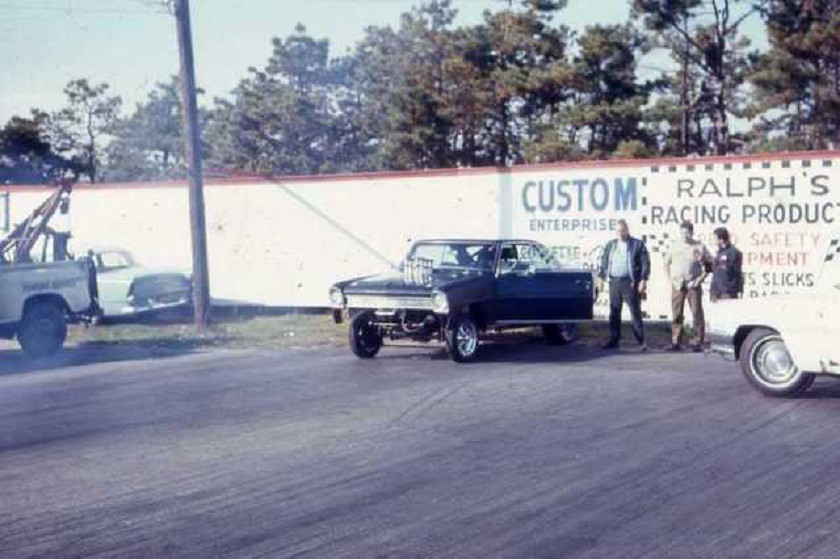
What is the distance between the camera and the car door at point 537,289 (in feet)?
54.1

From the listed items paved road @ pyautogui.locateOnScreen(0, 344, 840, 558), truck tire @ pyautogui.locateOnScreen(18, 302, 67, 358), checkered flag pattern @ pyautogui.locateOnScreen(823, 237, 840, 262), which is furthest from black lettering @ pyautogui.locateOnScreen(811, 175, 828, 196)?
truck tire @ pyautogui.locateOnScreen(18, 302, 67, 358)

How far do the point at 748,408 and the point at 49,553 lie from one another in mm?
6893

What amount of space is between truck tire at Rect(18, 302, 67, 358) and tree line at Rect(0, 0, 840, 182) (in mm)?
19707

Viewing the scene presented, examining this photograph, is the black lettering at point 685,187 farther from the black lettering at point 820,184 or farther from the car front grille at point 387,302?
the car front grille at point 387,302

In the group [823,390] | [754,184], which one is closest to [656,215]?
[754,184]

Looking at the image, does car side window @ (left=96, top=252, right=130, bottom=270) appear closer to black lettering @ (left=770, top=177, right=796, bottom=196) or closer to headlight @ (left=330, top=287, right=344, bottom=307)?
headlight @ (left=330, top=287, right=344, bottom=307)

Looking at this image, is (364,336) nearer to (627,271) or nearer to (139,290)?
(627,271)

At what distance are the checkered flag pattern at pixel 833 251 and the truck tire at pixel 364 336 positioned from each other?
5726 mm

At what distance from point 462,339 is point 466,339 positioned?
100 mm

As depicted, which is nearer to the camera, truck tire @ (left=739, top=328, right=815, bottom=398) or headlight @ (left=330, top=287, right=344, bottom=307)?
truck tire @ (left=739, top=328, right=815, bottom=398)

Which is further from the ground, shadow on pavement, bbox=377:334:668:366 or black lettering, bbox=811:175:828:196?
black lettering, bbox=811:175:828:196

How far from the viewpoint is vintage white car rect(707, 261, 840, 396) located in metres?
11.8

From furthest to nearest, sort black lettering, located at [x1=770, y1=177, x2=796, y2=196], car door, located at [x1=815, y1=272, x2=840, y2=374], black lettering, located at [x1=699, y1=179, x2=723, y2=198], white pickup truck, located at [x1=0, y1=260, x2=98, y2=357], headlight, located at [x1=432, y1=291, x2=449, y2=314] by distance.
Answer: black lettering, located at [x1=699, y1=179, x2=723, y2=198], black lettering, located at [x1=770, y1=177, x2=796, y2=196], white pickup truck, located at [x1=0, y1=260, x2=98, y2=357], headlight, located at [x1=432, y1=291, x2=449, y2=314], car door, located at [x1=815, y1=272, x2=840, y2=374]

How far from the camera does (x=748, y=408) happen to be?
460 inches
